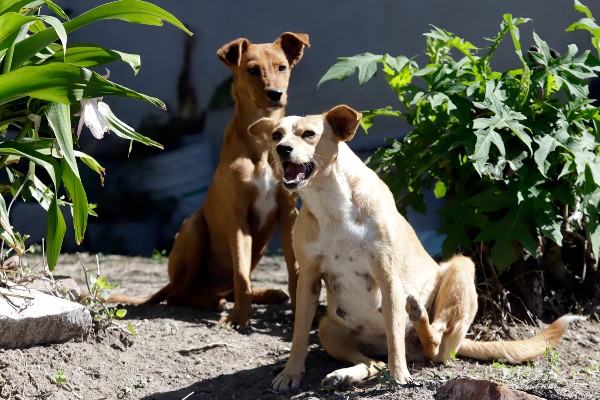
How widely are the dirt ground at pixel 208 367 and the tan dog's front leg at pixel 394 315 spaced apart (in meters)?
0.12

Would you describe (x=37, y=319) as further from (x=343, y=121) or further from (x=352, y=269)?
(x=343, y=121)

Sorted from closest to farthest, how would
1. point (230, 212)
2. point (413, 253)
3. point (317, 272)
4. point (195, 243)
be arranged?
point (317, 272), point (413, 253), point (230, 212), point (195, 243)

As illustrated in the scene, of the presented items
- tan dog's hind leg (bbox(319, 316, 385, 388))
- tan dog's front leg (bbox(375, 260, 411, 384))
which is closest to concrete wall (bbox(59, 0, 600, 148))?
tan dog's hind leg (bbox(319, 316, 385, 388))

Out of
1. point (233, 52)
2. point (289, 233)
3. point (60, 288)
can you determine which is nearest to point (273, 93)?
point (233, 52)

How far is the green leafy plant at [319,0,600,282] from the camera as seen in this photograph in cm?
460

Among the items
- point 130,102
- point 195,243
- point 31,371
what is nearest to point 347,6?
point 130,102

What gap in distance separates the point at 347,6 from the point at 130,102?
2.20 m

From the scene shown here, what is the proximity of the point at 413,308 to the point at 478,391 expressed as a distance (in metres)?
0.78

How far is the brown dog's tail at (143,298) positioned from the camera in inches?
226

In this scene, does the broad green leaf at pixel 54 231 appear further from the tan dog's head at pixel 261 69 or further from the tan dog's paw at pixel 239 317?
the tan dog's head at pixel 261 69

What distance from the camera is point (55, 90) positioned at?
3.73 meters

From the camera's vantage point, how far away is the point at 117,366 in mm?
4199

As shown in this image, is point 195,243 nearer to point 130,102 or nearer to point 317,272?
point 317,272

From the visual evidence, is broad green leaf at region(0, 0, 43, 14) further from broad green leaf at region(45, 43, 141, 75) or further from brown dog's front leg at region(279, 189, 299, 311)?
brown dog's front leg at region(279, 189, 299, 311)
